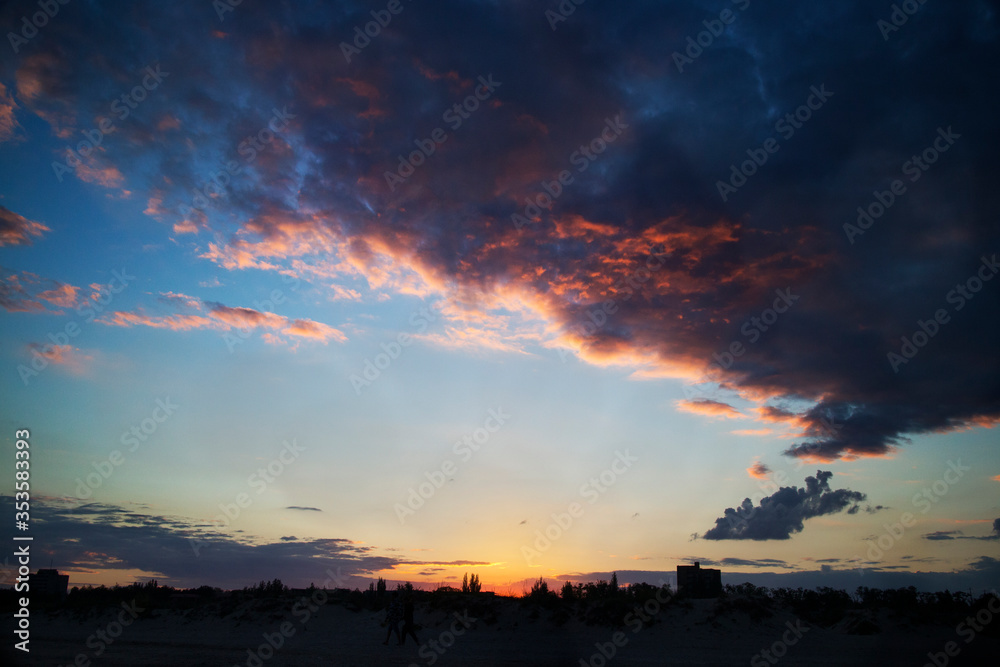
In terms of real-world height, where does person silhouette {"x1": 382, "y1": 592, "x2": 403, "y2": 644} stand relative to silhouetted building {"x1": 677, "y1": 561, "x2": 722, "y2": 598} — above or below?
below

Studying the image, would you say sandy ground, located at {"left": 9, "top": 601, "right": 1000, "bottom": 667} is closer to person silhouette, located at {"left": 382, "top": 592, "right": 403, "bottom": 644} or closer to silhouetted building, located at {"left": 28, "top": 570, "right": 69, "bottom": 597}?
person silhouette, located at {"left": 382, "top": 592, "right": 403, "bottom": 644}

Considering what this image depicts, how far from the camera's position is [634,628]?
26016 mm

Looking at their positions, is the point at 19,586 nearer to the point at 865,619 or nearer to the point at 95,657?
the point at 95,657

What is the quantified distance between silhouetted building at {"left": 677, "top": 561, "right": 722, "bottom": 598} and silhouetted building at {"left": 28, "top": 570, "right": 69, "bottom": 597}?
44.3m

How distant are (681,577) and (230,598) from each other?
2771 cm

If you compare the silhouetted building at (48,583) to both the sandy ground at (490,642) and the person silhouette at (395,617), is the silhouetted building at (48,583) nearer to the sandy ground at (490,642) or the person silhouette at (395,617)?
the sandy ground at (490,642)

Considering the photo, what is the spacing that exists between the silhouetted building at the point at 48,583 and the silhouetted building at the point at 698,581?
4426 centimetres

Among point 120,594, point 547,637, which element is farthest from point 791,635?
point 120,594

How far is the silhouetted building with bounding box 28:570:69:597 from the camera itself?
40750 millimetres

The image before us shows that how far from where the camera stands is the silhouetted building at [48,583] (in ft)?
134

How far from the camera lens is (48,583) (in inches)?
1631

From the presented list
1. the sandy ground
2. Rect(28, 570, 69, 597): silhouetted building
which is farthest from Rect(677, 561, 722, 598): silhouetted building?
Rect(28, 570, 69, 597): silhouetted building

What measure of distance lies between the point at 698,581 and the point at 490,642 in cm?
1291

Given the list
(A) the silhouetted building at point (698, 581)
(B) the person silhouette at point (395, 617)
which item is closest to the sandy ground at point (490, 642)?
(B) the person silhouette at point (395, 617)
